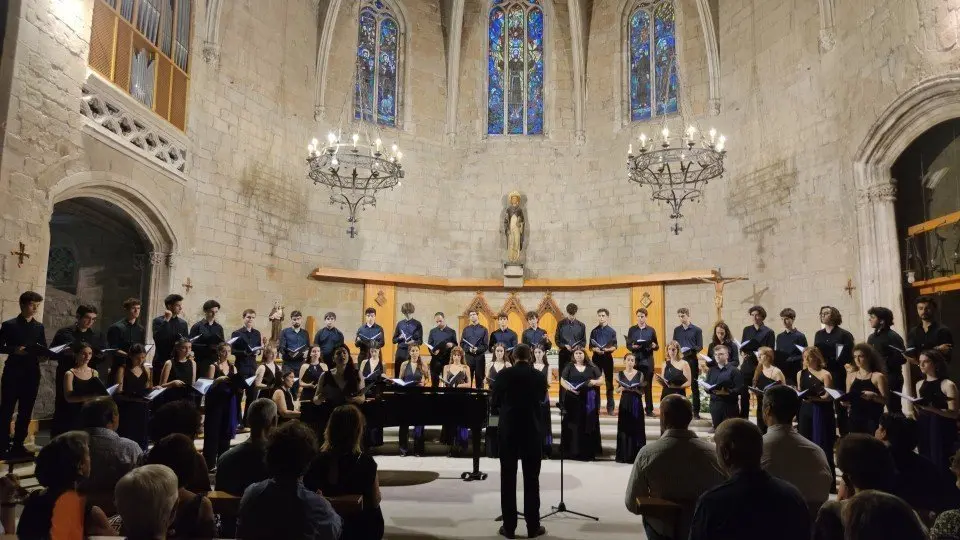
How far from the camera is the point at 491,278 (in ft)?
47.4

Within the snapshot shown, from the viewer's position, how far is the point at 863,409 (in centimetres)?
604

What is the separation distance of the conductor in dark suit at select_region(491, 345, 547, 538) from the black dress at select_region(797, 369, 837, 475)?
2870mm

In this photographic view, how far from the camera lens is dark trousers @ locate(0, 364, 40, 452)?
6.15 meters

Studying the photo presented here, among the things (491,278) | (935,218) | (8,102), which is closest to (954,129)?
(935,218)

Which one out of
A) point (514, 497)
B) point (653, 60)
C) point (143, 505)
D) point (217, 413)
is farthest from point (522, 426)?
point (653, 60)

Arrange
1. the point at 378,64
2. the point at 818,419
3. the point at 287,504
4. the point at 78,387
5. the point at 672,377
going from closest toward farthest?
the point at 287,504 < the point at 78,387 < the point at 818,419 < the point at 672,377 < the point at 378,64

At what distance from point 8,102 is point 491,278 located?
937 cm

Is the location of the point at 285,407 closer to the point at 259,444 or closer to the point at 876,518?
the point at 259,444

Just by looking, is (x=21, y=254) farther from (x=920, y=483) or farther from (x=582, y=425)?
(x=920, y=483)

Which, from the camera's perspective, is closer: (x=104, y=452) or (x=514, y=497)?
(x=104, y=452)

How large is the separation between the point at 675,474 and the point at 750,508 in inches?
32.2

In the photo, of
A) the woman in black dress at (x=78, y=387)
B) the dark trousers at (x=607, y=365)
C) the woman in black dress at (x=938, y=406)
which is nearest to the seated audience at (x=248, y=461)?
the woman in black dress at (x=78, y=387)

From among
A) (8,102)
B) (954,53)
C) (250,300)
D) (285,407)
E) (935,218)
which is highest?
(954,53)

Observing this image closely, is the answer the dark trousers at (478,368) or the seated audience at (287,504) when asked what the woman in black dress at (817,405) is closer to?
the dark trousers at (478,368)
